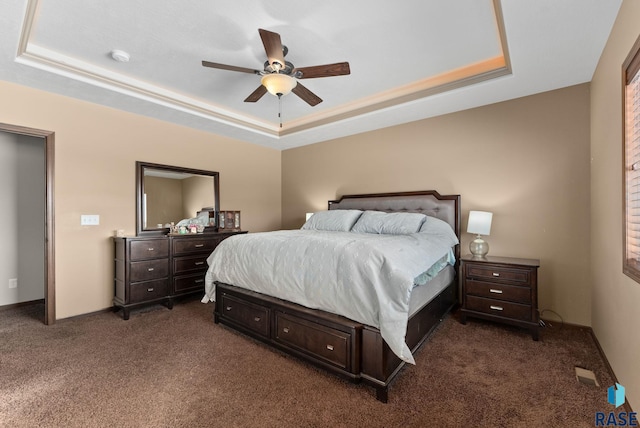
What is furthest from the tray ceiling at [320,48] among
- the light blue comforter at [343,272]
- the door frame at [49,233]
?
the light blue comforter at [343,272]

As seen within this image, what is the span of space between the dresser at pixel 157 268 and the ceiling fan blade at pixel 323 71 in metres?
2.60

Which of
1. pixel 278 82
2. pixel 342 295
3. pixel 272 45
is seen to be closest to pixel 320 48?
pixel 278 82

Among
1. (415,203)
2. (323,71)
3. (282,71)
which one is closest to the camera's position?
(323,71)

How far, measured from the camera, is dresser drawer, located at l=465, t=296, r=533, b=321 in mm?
2666

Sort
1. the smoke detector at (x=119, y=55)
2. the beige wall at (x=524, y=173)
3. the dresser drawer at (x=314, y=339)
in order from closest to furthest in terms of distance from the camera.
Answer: the dresser drawer at (x=314, y=339) < the smoke detector at (x=119, y=55) < the beige wall at (x=524, y=173)

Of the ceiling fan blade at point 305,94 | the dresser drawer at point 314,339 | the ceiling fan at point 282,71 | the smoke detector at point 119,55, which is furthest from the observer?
the ceiling fan blade at point 305,94

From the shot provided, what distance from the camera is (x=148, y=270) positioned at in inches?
135

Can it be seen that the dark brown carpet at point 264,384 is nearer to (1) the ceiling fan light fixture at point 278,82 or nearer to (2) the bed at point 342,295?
(2) the bed at point 342,295

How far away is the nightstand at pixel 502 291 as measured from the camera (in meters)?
2.64

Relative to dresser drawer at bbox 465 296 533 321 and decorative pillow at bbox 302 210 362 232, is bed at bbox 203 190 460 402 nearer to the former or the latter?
dresser drawer at bbox 465 296 533 321

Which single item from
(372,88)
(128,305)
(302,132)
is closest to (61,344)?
(128,305)

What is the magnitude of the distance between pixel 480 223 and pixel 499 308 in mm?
894

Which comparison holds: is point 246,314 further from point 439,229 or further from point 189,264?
point 439,229

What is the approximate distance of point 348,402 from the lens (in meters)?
1.77
